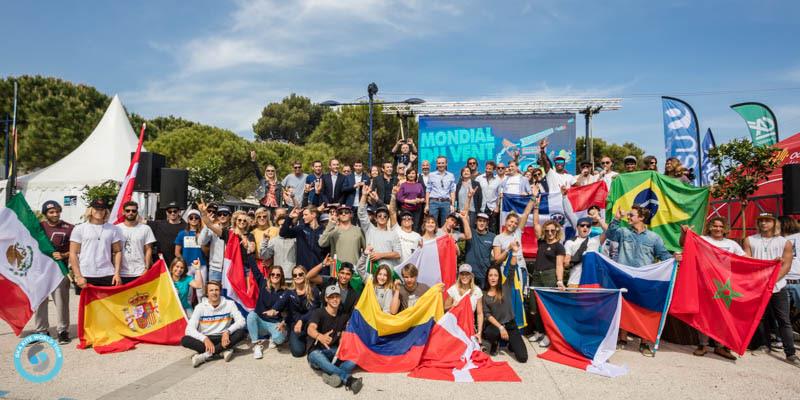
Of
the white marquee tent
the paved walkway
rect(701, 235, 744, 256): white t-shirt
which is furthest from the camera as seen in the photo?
the white marquee tent

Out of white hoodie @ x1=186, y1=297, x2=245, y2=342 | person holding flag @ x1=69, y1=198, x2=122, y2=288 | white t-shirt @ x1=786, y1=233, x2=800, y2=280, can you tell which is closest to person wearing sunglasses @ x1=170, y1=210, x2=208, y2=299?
person holding flag @ x1=69, y1=198, x2=122, y2=288

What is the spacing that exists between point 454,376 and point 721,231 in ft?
14.1

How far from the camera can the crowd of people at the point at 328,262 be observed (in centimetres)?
592

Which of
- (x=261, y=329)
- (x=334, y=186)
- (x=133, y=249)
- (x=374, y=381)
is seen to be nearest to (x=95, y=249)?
(x=133, y=249)

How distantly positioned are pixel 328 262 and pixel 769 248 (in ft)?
20.0

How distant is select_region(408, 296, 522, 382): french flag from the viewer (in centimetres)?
522

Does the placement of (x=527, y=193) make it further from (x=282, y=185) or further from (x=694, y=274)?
(x=282, y=185)

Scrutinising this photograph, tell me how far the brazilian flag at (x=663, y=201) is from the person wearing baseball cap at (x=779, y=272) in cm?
110

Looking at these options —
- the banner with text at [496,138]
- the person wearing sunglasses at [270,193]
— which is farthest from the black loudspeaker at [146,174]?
the banner with text at [496,138]

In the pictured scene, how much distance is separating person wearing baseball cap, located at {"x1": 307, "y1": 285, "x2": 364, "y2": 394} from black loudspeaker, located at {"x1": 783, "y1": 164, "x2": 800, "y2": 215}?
634 centimetres

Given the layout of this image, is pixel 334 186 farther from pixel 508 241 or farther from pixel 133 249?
pixel 508 241

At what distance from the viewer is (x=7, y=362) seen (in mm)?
5547

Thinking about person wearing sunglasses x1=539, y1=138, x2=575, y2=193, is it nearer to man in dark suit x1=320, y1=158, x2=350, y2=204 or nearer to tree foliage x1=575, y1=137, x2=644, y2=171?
man in dark suit x1=320, y1=158, x2=350, y2=204

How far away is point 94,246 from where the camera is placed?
253 inches
